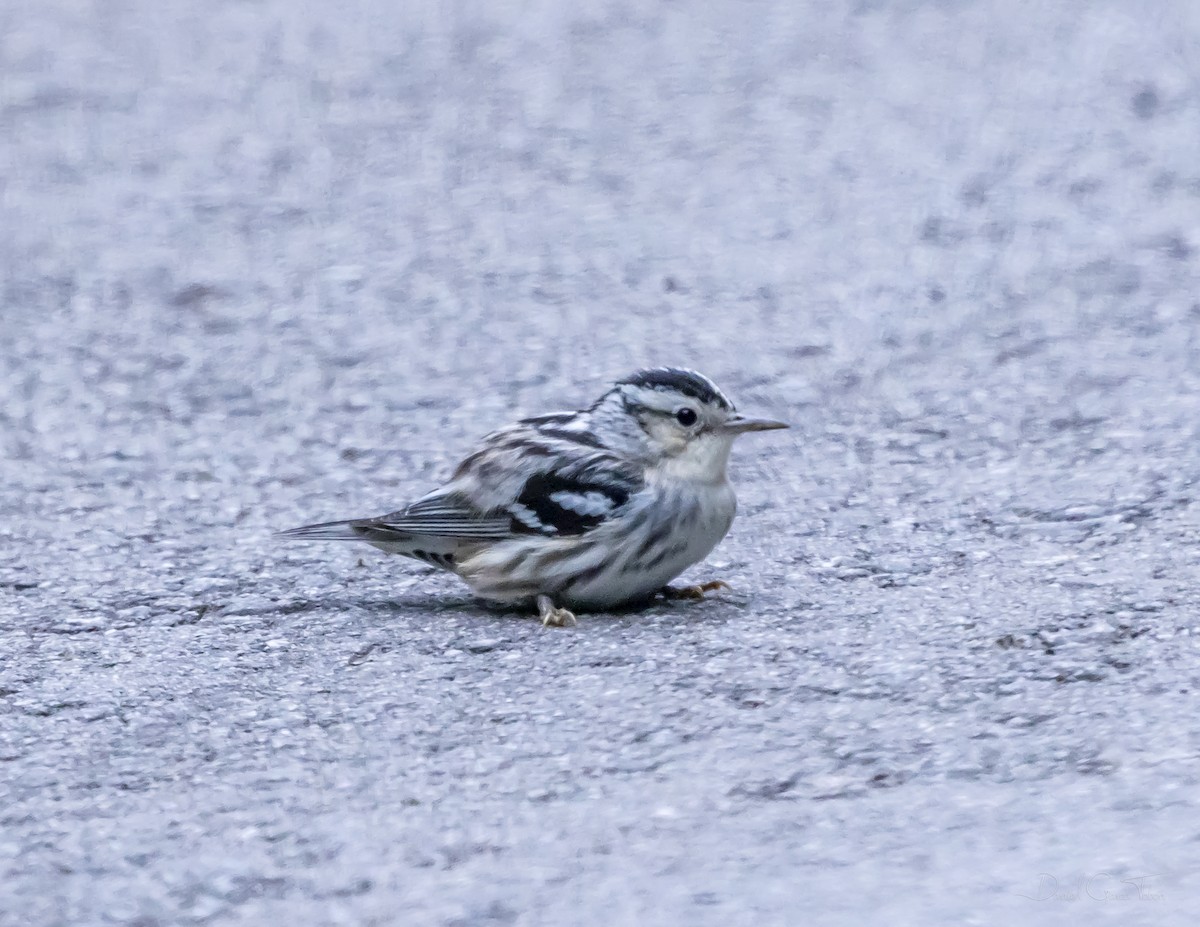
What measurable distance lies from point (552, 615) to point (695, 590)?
0.50 meters

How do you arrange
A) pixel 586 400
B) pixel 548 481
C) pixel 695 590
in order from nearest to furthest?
pixel 548 481 < pixel 695 590 < pixel 586 400

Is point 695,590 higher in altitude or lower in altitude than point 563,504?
lower

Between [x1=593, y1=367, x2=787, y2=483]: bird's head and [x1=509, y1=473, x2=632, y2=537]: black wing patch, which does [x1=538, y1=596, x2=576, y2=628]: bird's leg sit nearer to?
[x1=509, y1=473, x2=632, y2=537]: black wing patch

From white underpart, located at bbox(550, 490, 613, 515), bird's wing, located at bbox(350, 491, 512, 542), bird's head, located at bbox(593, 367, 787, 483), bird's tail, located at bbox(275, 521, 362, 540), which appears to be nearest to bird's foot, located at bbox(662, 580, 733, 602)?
bird's head, located at bbox(593, 367, 787, 483)

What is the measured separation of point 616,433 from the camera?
5652mm

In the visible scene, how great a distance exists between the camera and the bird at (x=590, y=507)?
17.8ft

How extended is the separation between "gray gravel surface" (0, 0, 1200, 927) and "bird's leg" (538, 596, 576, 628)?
0.06 m

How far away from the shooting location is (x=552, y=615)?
5422mm

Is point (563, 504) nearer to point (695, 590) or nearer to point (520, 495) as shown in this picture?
point (520, 495)

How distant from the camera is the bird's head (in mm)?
5590
